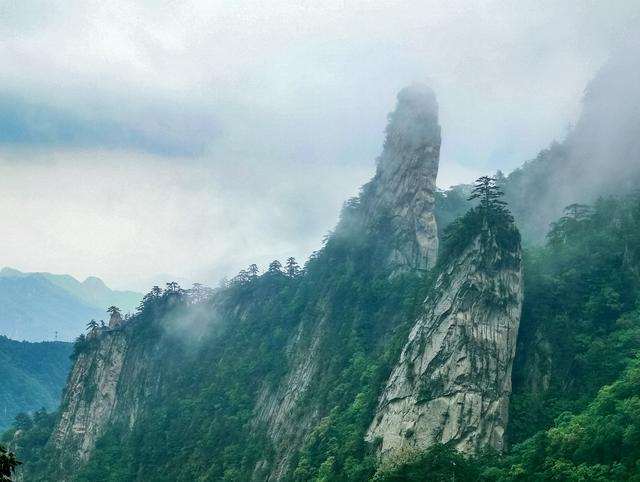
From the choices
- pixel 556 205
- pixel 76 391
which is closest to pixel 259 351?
pixel 76 391

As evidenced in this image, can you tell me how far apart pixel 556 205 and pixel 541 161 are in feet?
49.5

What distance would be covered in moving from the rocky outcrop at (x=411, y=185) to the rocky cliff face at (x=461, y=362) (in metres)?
25.8

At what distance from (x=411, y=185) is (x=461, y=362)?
4037cm

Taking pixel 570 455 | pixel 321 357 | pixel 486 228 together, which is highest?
pixel 486 228

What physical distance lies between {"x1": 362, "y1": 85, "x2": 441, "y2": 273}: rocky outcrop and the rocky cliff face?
84.6 feet

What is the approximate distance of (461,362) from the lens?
247 ft

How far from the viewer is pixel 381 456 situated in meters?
75.8

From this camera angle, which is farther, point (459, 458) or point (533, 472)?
point (459, 458)

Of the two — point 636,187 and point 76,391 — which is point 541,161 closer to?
point 636,187

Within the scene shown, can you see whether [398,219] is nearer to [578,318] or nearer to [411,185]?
[411,185]

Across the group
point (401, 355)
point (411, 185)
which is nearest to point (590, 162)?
point (411, 185)

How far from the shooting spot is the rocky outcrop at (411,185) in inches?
4309

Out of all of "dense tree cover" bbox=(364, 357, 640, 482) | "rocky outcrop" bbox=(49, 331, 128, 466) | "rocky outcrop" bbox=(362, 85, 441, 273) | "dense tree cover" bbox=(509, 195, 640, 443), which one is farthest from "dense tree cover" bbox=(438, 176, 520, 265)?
"rocky outcrop" bbox=(49, 331, 128, 466)

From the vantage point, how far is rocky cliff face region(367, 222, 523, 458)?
239ft
